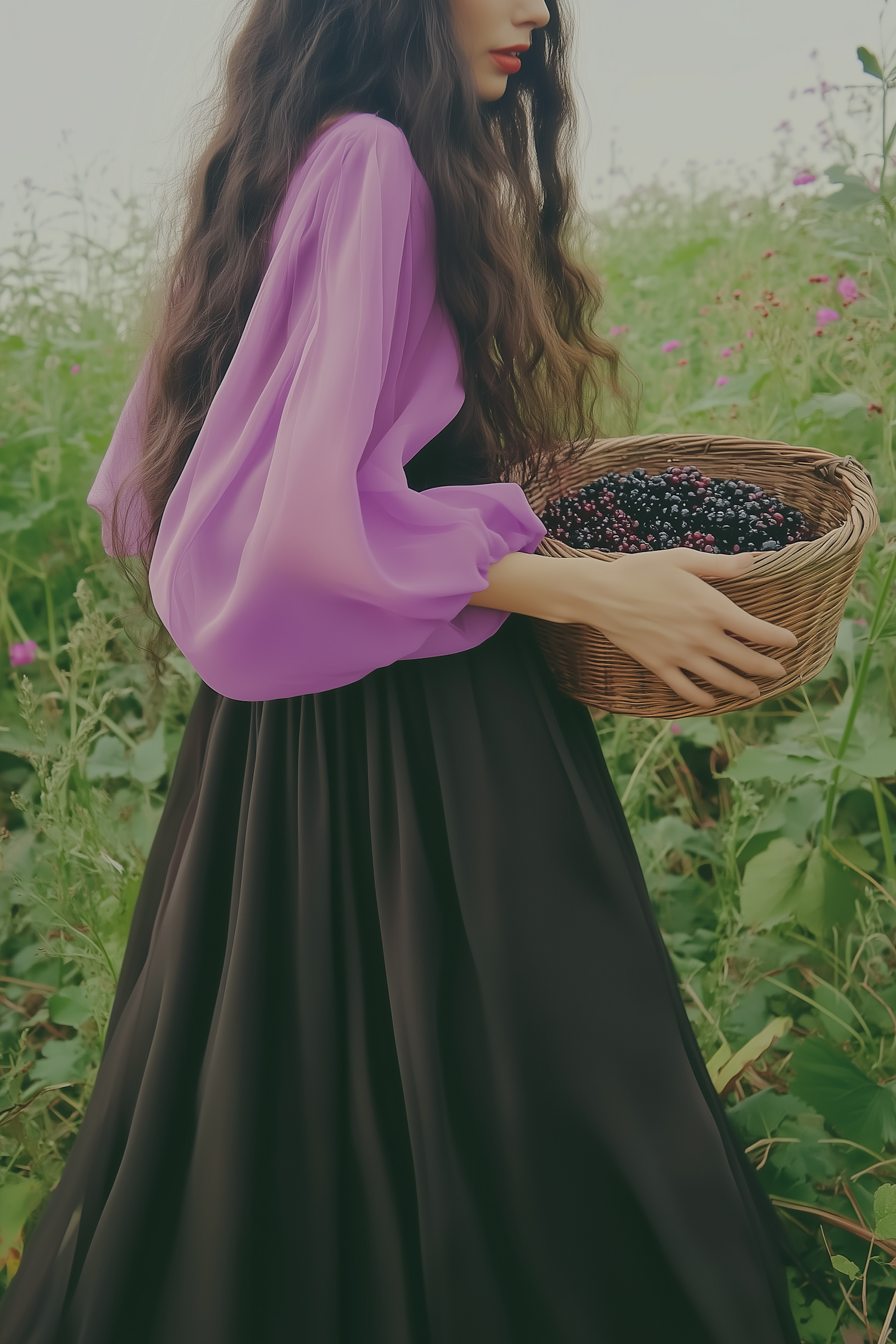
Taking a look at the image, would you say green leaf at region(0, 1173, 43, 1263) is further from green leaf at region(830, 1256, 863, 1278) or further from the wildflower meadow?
green leaf at region(830, 1256, 863, 1278)

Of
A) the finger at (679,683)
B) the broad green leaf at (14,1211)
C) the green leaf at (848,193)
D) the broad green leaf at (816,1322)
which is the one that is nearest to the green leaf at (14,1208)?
the broad green leaf at (14,1211)

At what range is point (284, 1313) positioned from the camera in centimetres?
91

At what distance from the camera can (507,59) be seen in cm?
98

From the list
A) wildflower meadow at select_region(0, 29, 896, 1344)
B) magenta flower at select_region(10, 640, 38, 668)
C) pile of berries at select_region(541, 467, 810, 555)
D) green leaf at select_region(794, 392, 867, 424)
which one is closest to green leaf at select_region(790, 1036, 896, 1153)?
wildflower meadow at select_region(0, 29, 896, 1344)

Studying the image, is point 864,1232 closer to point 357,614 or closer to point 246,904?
point 246,904

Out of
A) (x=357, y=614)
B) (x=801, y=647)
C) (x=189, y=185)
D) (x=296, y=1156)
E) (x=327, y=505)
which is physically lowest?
(x=296, y=1156)

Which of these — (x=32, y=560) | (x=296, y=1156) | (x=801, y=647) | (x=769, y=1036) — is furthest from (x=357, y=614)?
(x=32, y=560)

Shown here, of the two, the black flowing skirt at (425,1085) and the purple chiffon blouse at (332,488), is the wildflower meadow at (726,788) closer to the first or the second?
the black flowing skirt at (425,1085)

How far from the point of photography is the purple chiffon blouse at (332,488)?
2.50 ft

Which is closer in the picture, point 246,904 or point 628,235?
point 246,904

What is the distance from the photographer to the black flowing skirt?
89cm

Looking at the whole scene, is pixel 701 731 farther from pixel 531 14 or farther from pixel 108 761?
pixel 531 14

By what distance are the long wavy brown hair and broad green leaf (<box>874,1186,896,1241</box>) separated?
0.88 meters

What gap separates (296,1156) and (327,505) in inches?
27.1
